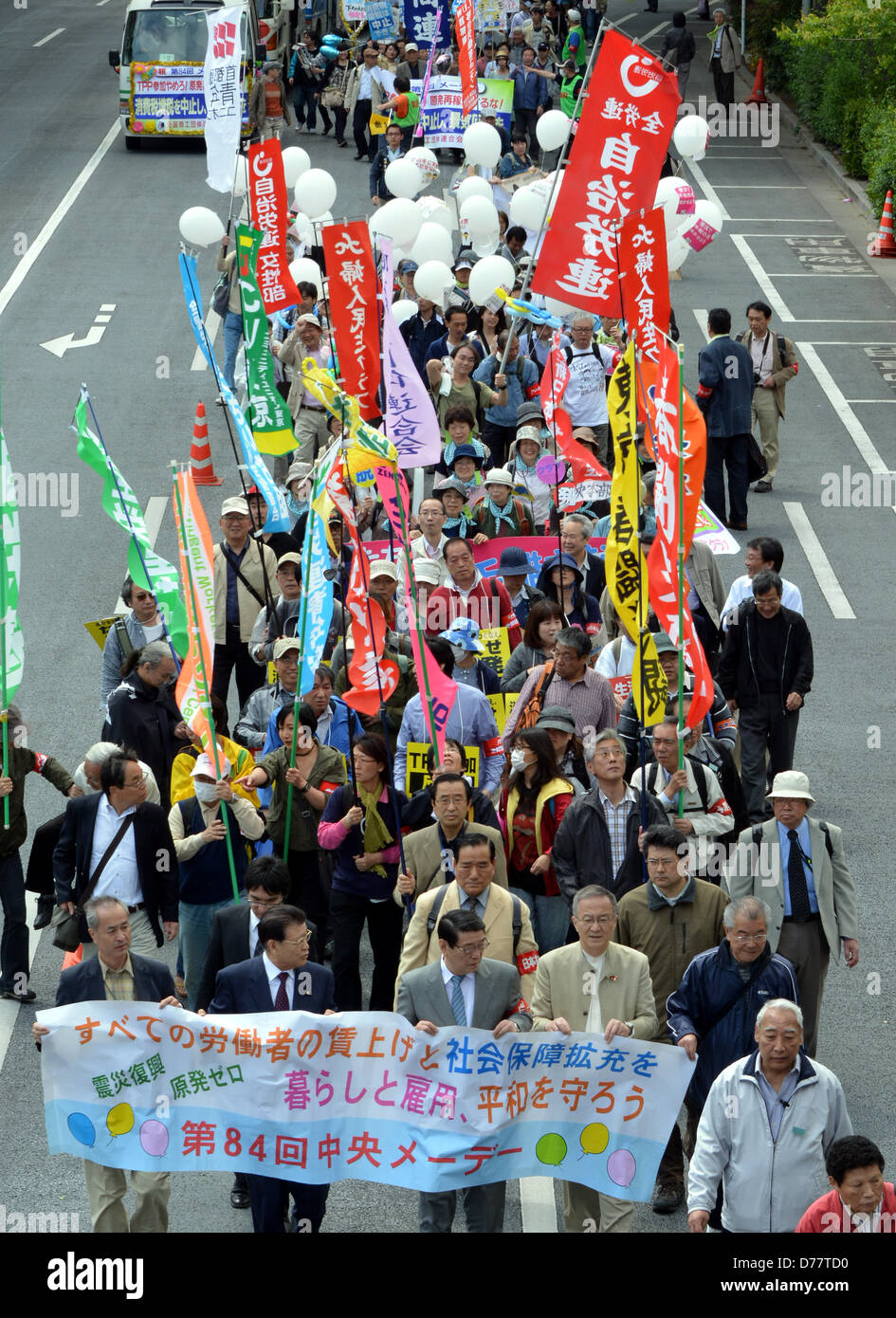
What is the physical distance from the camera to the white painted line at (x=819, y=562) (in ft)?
52.3

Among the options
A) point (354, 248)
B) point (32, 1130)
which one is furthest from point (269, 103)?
point (32, 1130)

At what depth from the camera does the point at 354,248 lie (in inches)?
555

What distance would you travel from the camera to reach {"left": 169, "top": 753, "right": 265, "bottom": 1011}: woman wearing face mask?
9.16 meters

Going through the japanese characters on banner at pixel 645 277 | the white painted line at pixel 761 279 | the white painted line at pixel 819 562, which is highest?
the japanese characters on banner at pixel 645 277

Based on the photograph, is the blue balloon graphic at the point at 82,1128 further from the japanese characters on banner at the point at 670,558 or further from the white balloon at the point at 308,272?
the white balloon at the point at 308,272

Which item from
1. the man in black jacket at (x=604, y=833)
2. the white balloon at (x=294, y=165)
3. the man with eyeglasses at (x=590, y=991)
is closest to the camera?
the man with eyeglasses at (x=590, y=991)

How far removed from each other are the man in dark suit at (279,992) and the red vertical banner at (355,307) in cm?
688

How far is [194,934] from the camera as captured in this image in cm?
932

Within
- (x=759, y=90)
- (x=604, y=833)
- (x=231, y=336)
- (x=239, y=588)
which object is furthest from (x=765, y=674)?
(x=759, y=90)

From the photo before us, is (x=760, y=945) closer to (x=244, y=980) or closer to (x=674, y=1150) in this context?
(x=674, y=1150)

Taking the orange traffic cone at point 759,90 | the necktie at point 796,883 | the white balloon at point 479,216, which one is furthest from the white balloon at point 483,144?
the necktie at point 796,883

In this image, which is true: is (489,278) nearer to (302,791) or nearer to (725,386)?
(725,386)

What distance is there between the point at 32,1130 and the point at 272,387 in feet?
20.1

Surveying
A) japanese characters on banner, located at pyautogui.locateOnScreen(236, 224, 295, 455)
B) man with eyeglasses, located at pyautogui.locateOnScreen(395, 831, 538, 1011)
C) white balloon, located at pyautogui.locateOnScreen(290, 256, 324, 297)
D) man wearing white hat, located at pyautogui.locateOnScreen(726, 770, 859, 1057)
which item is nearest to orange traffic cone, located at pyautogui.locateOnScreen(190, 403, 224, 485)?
japanese characters on banner, located at pyautogui.locateOnScreen(236, 224, 295, 455)
